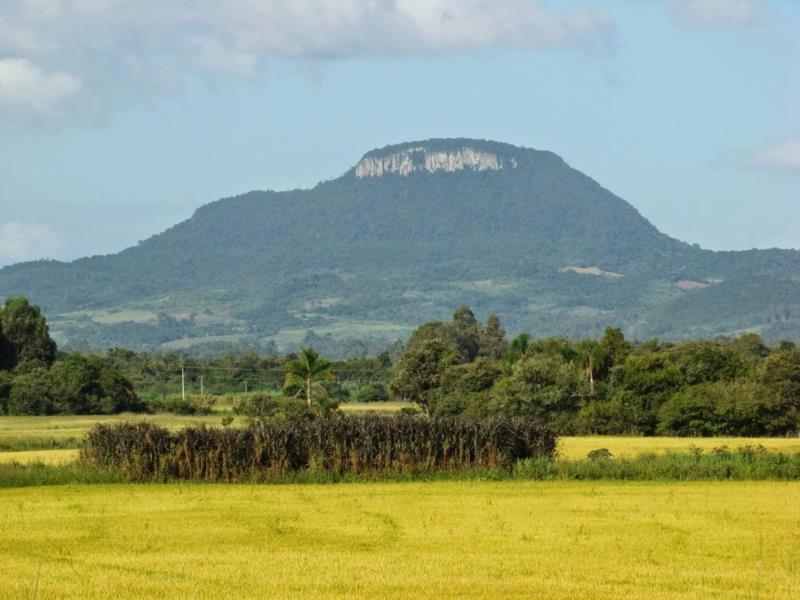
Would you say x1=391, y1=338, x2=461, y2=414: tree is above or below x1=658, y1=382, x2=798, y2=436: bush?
above

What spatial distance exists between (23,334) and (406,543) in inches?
4569

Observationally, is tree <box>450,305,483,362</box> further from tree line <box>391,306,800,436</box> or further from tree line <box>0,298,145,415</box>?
tree line <box>391,306,800,436</box>

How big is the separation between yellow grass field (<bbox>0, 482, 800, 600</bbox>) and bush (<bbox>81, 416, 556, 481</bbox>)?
4.48 metres

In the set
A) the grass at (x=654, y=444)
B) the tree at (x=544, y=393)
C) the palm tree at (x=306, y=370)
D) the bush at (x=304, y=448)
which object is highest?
the palm tree at (x=306, y=370)

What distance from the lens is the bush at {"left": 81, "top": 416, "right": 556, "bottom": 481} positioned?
47062 millimetres

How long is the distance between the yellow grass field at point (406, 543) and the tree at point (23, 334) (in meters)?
96.9

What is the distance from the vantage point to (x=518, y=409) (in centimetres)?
8650

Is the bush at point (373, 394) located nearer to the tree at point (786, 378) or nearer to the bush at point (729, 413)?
the tree at point (786, 378)

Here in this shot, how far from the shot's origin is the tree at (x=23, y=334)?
136 m

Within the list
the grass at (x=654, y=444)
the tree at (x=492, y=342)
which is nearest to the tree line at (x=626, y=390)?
the grass at (x=654, y=444)

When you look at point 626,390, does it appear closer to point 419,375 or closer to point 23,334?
point 419,375

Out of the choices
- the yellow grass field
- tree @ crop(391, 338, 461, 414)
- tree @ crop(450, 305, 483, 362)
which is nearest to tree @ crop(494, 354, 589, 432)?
tree @ crop(391, 338, 461, 414)

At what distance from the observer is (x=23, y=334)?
140 meters

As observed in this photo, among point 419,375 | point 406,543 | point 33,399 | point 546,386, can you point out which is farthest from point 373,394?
point 406,543
